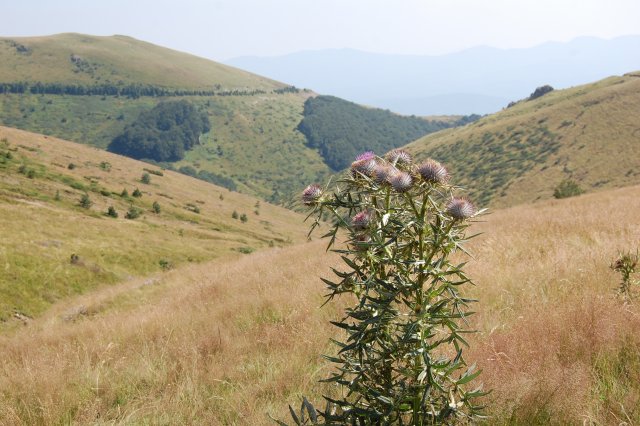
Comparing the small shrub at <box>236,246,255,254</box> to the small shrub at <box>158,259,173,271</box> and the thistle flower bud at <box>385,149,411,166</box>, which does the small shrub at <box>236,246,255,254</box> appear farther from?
the thistle flower bud at <box>385,149,411,166</box>

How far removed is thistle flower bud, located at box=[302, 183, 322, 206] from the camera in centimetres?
304

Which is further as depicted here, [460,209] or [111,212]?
[111,212]

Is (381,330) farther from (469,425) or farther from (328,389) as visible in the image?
(328,389)

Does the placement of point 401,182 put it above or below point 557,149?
above

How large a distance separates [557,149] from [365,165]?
10053cm

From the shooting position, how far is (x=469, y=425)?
305 centimetres

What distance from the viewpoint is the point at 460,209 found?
2559mm

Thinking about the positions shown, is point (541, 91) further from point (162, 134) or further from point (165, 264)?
point (165, 264)

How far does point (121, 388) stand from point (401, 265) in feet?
13.3

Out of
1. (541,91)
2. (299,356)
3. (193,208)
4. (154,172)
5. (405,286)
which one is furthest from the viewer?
(541,91)

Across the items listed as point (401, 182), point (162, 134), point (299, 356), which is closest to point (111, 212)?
point (299, 356)

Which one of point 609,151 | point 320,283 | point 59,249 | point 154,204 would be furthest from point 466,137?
point 320,283

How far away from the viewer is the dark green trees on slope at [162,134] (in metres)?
181

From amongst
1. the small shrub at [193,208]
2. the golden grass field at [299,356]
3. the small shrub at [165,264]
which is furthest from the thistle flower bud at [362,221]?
the small shrub at [193,208]
